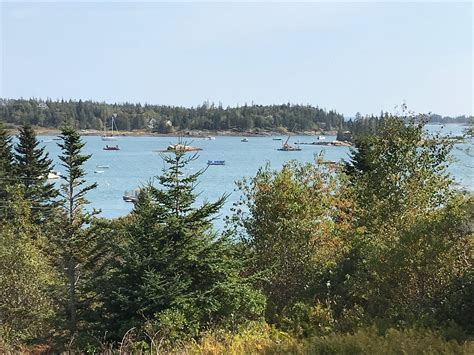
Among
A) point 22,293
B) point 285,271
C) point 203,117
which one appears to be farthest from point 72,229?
point 203,117

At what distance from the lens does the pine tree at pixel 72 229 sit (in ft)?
50.4

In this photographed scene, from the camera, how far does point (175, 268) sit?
10156mm

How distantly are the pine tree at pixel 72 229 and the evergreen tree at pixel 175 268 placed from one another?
3.48 metres

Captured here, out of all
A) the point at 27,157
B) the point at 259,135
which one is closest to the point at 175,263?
the point at 27,157

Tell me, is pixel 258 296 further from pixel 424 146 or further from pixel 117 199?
pixel 117 199

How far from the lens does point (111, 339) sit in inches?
384

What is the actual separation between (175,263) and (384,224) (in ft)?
13.4

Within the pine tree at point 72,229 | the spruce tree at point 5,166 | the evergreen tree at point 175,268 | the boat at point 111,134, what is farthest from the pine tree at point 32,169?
the boat at point 111,134

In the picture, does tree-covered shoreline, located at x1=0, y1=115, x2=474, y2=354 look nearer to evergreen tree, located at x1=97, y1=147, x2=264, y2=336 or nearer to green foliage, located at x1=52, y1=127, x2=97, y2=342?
evergreen tree, located at x1=97, y1=147, x2=264, y2=336

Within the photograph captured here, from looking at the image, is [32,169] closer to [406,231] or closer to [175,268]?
[175,268]

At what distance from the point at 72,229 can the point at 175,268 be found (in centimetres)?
1021

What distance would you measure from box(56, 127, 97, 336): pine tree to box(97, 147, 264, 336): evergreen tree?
137 inches

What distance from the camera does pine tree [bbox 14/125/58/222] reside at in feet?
95.4

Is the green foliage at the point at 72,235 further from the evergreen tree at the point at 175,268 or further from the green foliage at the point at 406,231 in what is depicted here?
the green foliage at the point at 406,231
